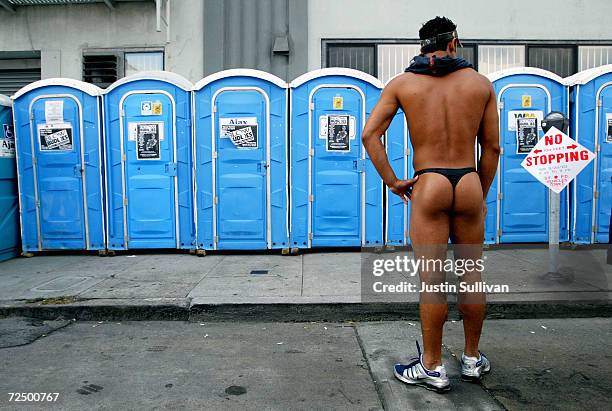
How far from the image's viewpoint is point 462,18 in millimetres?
9414

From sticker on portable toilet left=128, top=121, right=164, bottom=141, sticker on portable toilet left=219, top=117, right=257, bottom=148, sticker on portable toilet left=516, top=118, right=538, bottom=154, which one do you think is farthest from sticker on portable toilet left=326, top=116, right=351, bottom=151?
sticker on portable toilet left=516, top=118, right=538, bottom=154

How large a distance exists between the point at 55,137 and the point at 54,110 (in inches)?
15.8

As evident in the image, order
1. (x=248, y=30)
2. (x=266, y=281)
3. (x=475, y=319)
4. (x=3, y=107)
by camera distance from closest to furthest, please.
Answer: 1. (x=475, y=319)
2. (x=266, y=281)
3. (x=3, y=107)
4. (x=248, y=30)

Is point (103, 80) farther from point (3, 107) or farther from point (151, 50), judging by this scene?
point (3, 107)

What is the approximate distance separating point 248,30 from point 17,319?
21.8ft

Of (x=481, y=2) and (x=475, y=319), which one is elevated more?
(x=481, y=2)

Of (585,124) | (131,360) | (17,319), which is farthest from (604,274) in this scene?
(17,319)

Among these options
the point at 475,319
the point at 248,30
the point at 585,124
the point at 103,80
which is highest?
the point at 248,30

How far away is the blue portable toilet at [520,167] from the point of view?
283 inches

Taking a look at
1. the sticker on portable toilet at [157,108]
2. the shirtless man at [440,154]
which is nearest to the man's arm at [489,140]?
the shirtless man at [440,154]

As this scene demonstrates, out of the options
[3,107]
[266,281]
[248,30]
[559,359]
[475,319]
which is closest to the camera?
[475,319]

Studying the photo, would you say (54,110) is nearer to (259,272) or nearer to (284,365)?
(259,272)

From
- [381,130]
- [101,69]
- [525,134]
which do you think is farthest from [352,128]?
[101,69]

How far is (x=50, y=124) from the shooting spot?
724cm
